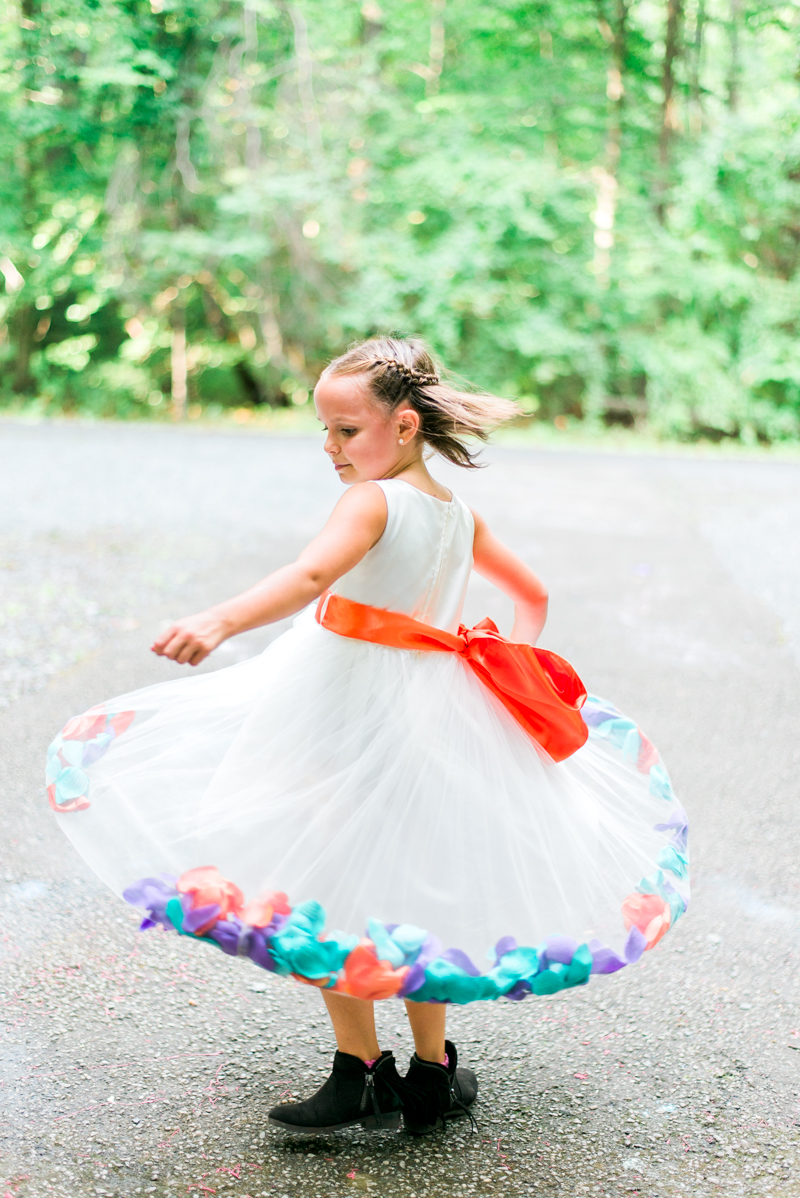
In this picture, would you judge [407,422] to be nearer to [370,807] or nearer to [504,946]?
[370,807]

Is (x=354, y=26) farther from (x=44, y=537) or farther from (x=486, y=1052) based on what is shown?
(x=486, y=1052)

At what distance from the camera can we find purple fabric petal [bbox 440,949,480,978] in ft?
5.16

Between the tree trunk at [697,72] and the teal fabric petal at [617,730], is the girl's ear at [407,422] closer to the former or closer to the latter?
the teal fabric petal at [617,730]

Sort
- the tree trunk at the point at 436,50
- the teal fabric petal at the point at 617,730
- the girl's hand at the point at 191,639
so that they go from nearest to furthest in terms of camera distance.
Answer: the girl's hand at the point at 191,639 → the teal fabric petal at the point at 617,730 → the tree trunk at the point at 436,50

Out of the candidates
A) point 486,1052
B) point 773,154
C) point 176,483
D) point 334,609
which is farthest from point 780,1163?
point 773,154

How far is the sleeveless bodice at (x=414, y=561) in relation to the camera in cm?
186

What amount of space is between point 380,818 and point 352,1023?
40cm

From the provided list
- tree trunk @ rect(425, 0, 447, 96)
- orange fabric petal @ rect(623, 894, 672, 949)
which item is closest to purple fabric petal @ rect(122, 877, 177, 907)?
orange fabric petal @ rect(623, 894, 672, 949)

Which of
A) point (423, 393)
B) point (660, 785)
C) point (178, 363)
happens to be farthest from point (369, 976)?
point (178, 363)

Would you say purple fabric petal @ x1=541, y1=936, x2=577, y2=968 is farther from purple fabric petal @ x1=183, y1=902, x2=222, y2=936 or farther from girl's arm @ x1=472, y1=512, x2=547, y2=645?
girl's arm @ x1=472, y1=512, x2=547, y2=645

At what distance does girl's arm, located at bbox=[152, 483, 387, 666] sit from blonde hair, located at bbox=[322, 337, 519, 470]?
0.19 metres

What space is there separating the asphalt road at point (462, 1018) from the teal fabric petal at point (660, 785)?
1.82 ft

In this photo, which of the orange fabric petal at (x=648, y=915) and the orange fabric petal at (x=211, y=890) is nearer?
the orange fabric petal at (x=211, y=890)

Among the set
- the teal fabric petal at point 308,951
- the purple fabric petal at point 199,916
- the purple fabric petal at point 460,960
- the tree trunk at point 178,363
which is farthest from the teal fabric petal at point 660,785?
the tree trunk at point 178,363
